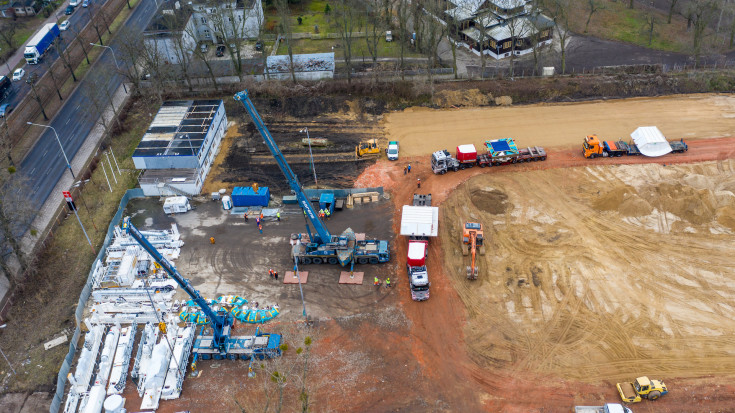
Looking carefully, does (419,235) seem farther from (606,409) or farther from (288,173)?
(606,409)

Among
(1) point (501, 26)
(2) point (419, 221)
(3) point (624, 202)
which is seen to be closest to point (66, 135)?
(2) point (419, 221)

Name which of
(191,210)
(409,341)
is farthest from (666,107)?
(191,210)

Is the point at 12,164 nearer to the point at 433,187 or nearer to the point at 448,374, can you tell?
the point at 433,187

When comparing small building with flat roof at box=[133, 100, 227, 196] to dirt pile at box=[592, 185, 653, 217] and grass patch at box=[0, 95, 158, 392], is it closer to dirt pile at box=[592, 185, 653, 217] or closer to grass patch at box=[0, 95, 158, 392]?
grass patch at box=[0, 95, 158, 392]

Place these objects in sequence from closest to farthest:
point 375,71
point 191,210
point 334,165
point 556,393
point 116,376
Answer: point 556,393
point 116,376
point 191,210
point 334,165
point 375,71

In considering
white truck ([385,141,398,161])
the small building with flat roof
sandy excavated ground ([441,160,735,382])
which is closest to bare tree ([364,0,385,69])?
white truck ([385,141,398,161])
